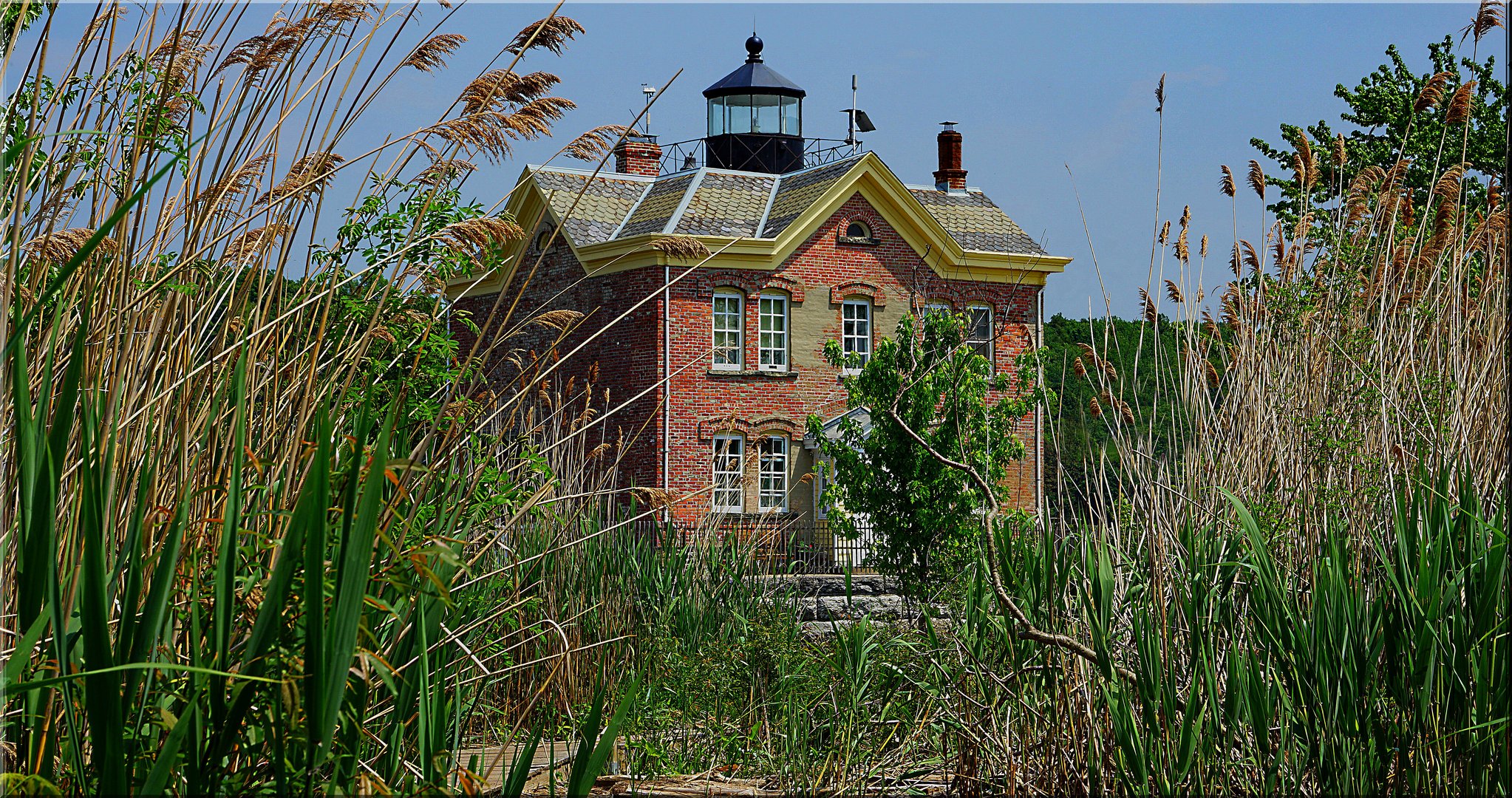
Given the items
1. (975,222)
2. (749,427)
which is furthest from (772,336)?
(975,222)

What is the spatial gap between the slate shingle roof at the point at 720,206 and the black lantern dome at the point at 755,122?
1437 mm

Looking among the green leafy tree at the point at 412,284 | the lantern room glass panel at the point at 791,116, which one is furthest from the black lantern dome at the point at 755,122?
the green leafy tree at the point at 412,284

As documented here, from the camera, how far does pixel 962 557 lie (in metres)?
8.74

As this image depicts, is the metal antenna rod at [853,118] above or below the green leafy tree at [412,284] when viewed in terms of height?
above

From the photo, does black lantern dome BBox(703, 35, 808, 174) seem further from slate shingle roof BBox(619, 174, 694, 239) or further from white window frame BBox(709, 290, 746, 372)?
white window frame BBox(709, 290, 746, 372)

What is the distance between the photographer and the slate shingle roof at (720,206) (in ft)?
62.0

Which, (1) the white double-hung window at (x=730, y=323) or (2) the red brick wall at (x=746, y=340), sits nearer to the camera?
(2) the red brick wall at (x=746, y=340)

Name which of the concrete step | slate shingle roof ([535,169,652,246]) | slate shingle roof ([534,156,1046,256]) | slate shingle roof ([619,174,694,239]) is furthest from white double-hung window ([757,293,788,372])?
the concrete step

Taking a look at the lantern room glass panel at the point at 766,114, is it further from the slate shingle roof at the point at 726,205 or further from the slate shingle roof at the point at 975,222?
the slate shingle roof at the point at 975,222

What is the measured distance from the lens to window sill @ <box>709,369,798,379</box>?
1863 cm

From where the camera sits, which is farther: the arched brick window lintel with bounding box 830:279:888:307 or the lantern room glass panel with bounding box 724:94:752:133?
the lantern room glass panel with bounding box 724:94:752:133

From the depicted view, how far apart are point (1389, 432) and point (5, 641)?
3.59 meters

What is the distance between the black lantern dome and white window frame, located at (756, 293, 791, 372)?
3697mm

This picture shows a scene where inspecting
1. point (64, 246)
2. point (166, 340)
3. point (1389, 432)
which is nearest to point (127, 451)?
point (166, 340)
